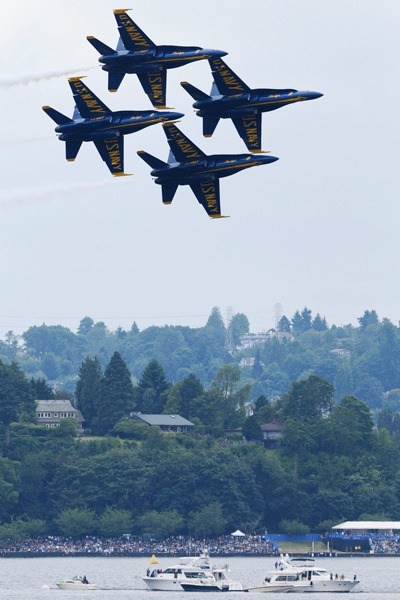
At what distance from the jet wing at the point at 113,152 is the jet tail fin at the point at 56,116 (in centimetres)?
265

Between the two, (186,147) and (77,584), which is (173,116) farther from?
(77,584)

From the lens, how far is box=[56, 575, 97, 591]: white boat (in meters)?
171

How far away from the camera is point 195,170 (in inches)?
5290

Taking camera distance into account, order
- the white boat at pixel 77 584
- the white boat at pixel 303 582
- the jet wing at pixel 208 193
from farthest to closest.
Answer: the white boat at pixel 77 584
the white boat at pixel 303 582
the jet wing at pixel 208 193

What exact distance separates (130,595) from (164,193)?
4589 cm

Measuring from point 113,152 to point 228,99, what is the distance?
8.68 metres

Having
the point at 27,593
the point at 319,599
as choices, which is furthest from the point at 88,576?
the point at 319,599

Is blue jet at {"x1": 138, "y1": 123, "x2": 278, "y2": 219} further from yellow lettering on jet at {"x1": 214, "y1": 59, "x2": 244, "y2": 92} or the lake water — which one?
the lake water

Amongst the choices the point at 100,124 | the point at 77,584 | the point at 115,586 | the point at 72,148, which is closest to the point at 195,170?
the point at 100,124

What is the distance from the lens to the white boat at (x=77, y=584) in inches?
→ 6727

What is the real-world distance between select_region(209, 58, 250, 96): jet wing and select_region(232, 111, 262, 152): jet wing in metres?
1.95

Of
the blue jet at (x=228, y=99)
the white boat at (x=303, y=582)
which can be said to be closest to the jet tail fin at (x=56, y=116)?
the blue jet at (x=228, y=99)

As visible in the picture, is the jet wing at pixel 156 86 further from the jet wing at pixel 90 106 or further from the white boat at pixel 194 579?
the white boat at pixel 194 579

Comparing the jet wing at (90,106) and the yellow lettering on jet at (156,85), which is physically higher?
the yellow lettering on jet at (156,85)
